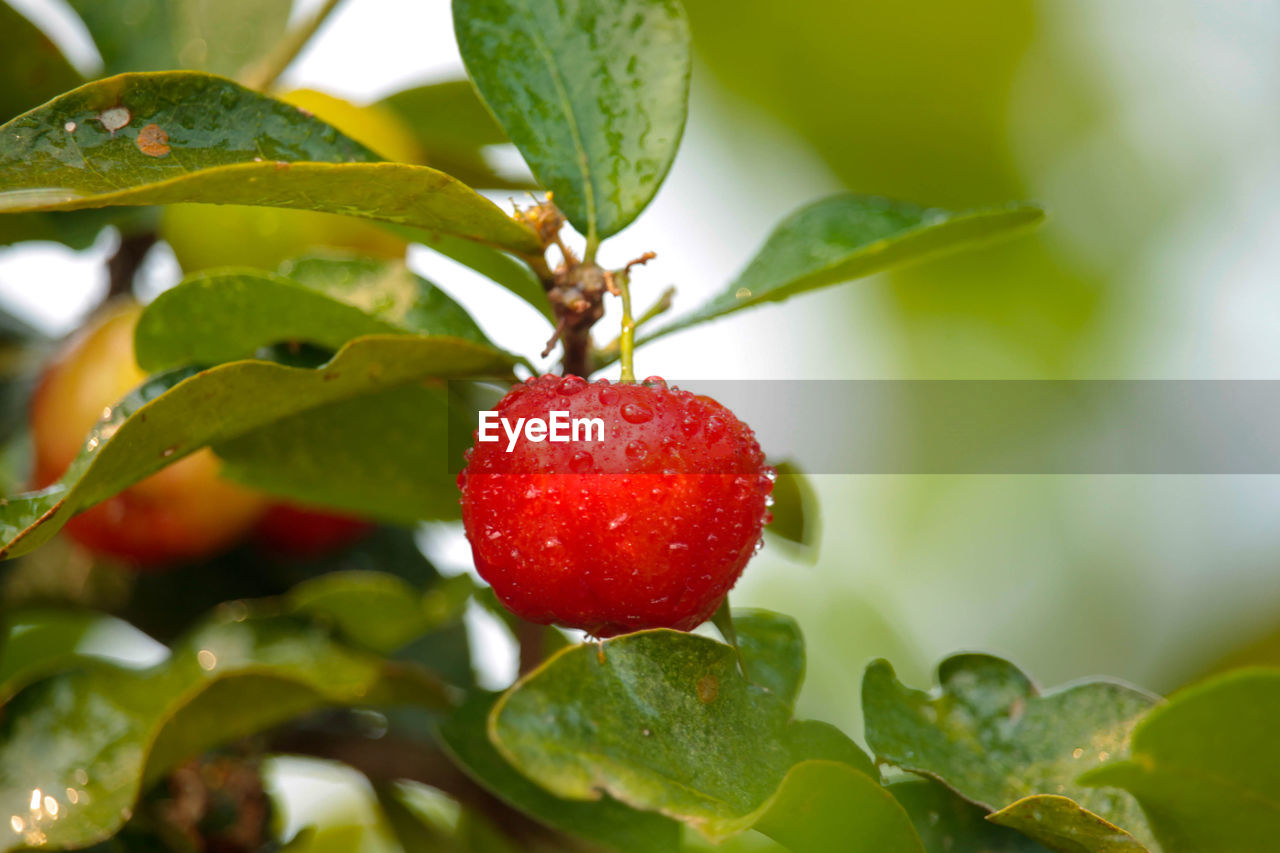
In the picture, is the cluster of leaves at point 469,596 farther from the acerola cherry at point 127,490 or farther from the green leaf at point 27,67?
the acerola cherry at point 127,490

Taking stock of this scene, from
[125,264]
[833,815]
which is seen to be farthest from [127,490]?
[833,815]

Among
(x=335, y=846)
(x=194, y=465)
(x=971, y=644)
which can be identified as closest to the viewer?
(x=194, y=465)

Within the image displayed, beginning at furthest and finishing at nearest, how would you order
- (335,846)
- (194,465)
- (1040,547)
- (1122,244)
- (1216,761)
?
1. (1122,244)
2. (1040,547)
3. (335,846)
4. (194,465)
5. (1216,761)

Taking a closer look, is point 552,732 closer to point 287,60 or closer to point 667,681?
point 667,681

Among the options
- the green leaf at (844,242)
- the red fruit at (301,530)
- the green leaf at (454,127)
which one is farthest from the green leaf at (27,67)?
the green leaf at (844,242)

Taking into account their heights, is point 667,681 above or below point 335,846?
above

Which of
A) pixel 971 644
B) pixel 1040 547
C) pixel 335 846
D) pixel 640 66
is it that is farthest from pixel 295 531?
pixel 1040 547

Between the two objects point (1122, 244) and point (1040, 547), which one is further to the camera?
point (1122, 244)

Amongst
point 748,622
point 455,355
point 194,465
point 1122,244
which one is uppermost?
point 1122,244
